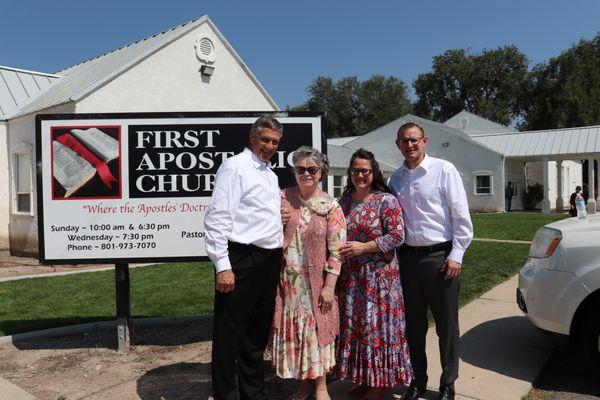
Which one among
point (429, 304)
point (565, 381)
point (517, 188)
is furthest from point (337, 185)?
point (429, 304)

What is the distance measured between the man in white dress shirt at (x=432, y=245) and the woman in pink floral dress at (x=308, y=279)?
0.53m

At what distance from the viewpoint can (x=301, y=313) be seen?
327 centimetres

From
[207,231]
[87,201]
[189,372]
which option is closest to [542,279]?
[207,231]

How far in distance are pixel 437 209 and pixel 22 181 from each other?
12602 millimetres

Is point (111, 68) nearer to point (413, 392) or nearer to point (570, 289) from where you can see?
point (413, 392)

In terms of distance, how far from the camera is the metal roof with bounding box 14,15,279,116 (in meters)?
11.5

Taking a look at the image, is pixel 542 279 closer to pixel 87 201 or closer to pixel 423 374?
pixel 423 374

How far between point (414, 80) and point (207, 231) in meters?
57.8

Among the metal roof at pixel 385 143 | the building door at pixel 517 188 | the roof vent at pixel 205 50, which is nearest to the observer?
the roof vent at pixel 205 50

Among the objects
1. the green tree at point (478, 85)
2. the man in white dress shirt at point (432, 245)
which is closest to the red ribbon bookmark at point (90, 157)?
the man in white dress shirt at point (432, 245)

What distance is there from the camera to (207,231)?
3012 millimetres

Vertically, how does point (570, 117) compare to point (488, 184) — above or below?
above

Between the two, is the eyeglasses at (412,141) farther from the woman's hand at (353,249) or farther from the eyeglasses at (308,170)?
the woman's hand at (353,249)

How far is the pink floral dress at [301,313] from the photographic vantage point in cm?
324
